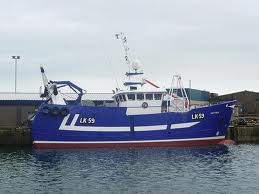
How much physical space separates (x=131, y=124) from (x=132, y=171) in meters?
11.5

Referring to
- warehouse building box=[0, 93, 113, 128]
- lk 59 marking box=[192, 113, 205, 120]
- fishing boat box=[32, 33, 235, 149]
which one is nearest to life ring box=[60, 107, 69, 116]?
fishing boat box=[32, 33, 235, 149]

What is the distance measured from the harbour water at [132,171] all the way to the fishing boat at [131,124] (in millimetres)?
1628

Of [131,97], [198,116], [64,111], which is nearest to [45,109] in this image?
[64,111]

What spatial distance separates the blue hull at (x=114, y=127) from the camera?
34.2 metres

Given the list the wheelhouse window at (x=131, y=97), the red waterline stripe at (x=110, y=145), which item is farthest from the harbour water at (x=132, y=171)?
the wheelhouse window at (x=131, y=97)

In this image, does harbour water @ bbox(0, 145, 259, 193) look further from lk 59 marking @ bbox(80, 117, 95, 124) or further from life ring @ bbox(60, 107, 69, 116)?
life ring @ bbox(60, 107, 69, 116)

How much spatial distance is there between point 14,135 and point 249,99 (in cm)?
3723

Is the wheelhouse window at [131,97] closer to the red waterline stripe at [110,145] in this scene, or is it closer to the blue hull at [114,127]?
the blue hull at [114,127]

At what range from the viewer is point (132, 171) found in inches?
910

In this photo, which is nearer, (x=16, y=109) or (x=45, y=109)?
(x=45, y=109)

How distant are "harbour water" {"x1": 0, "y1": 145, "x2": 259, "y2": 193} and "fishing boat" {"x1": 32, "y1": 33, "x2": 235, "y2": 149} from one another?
1628mm

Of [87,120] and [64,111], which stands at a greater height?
[64,111]

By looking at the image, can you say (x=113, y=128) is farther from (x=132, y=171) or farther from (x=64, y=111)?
(x=132, y=171)

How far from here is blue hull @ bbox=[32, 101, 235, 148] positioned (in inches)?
1345
